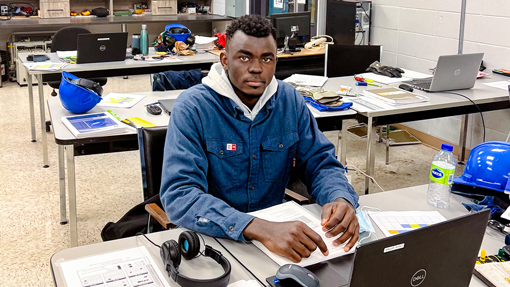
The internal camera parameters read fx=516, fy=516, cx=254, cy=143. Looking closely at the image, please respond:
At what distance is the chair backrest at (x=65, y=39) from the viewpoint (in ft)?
14.7

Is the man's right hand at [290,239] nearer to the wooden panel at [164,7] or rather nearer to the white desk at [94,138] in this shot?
the white desk at [94,138]

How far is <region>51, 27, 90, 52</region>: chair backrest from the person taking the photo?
14.7 feet

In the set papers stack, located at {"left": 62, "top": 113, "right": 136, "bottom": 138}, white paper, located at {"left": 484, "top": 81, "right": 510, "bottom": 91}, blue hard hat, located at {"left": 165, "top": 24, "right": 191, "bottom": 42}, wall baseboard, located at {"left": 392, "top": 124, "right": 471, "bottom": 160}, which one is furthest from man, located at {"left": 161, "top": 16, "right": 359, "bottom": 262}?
wall baseboard, located at {"left": 392, "top": 124, "right": 471, "bottom": 160}

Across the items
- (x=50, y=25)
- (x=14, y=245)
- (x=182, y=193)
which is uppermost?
(x=50, y=25)

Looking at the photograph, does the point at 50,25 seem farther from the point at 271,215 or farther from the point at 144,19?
the point at 271,215

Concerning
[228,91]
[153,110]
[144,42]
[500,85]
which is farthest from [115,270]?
[144,42]

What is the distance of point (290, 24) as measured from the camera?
4.66 m

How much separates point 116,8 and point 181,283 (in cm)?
676

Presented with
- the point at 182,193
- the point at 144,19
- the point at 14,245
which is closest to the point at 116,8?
the point at 144,19

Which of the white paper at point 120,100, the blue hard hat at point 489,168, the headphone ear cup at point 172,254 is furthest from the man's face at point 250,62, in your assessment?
the white paper at point 120,100

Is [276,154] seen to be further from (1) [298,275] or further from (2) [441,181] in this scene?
(1) [298,275]

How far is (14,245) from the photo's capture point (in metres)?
2.79

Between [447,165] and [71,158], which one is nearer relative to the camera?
[447,165]

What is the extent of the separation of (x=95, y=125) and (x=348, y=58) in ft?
7.09
